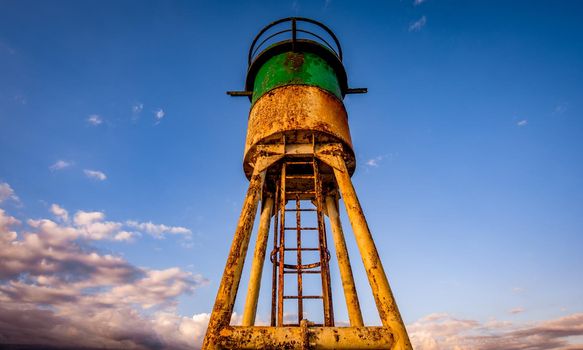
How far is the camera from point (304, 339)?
3.97 m

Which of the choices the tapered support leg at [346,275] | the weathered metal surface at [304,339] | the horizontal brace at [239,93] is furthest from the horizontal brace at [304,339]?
the horizontal brace at [239,93]

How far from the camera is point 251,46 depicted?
8.40 metres

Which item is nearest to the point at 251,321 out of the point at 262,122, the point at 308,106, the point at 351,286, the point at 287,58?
the point at 351,286

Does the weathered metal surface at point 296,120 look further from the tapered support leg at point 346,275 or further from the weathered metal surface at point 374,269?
the tapered support leg at point 346,275

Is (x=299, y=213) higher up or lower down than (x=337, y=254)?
higher up

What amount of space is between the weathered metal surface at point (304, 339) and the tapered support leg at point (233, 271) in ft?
0.47

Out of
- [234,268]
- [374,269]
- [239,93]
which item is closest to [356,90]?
[239,93]

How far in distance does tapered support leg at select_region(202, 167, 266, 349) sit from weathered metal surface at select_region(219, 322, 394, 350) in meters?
0.14

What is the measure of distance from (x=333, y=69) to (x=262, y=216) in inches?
151

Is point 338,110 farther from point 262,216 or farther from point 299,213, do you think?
point 262,216

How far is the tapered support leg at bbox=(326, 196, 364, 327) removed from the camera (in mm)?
6246

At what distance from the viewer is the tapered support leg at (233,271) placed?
13.5 feet

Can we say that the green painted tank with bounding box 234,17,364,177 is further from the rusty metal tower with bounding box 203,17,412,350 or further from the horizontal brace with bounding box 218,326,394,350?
the horizontal brace with bounding box 218,326,394,350

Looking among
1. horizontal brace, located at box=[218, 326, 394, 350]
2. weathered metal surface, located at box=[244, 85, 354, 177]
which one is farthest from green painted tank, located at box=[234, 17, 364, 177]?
horizontal brace, located at box=[218, 326, 394, 350]
